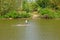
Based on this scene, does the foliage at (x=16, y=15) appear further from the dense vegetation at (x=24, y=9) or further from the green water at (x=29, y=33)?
the green water at (x=29, y=33)

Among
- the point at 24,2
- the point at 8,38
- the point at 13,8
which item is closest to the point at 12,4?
the point at 13,8

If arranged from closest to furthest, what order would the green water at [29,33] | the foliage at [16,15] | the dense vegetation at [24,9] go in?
the green water at [29,33] < the foliage at [16,15] < the dense vegetation at [24,9]

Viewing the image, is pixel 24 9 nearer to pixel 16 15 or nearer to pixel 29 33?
pixel 16 15

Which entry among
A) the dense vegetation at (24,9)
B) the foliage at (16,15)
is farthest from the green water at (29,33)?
the dense vegetation at (24,9)

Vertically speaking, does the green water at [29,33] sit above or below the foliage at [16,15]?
above

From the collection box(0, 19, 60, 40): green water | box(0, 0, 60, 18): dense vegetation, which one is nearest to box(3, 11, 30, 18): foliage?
box(0, 0, 60, 18): dense vegetation

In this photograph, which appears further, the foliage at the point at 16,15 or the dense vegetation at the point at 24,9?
the dense vegetation at the point at 24,9

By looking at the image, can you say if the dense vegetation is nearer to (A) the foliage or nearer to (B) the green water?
(A) the foliage

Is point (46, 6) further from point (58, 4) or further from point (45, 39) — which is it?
point (45, 39)

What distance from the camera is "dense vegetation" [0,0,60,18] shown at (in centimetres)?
1623

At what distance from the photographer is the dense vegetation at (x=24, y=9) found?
53.3 ft

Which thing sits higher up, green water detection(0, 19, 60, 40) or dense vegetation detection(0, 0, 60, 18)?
green water detection(0, 19, 60, 40)

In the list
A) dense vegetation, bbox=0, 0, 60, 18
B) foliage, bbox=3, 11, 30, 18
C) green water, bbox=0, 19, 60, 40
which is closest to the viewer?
green water, bbox=0, 19, 60, 40

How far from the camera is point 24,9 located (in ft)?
58.9
